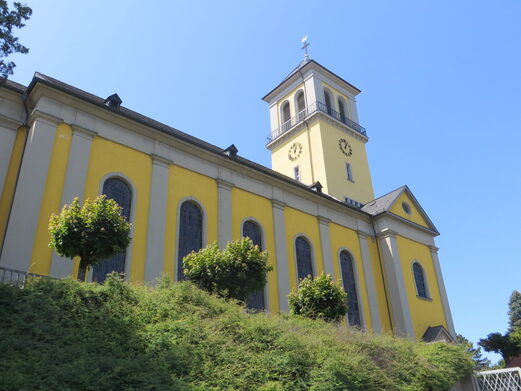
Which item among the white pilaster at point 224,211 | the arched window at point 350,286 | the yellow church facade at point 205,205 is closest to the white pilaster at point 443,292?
the yellow church facade at point 205,205

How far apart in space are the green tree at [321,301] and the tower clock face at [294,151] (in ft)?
66.5

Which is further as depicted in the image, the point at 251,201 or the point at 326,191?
the point at 326,191

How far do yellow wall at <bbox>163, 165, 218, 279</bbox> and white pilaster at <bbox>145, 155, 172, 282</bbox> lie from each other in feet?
0.92

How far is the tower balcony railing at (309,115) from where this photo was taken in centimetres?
3794

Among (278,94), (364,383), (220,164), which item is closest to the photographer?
(364,383)

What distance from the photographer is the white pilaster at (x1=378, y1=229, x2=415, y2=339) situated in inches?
1049

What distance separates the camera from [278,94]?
4291 cm

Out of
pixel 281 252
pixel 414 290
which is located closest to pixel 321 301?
pixel 281 252


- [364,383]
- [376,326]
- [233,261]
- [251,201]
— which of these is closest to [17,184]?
[233,261]

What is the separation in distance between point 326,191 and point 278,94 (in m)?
13.1

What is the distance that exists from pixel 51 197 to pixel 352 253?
1704cm

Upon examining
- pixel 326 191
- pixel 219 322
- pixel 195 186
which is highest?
pixel 326 191

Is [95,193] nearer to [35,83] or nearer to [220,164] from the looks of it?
[35,83]

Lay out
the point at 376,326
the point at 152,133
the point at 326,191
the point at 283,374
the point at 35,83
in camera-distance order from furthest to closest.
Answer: the point at 326,191
the point at 376,326
the point at 152,133
the point at 35,83
the point at 283,374
